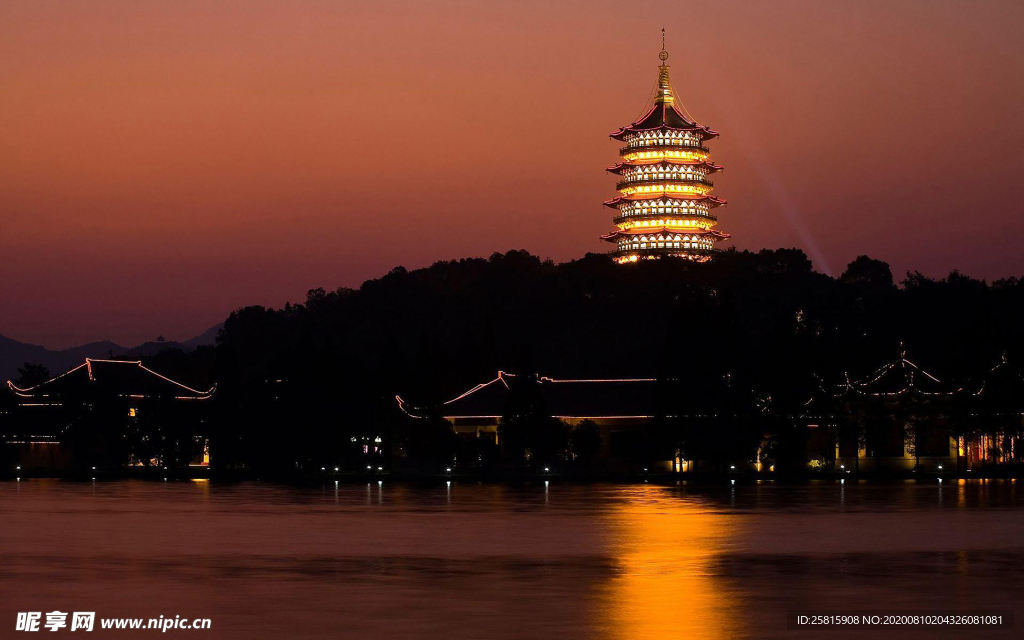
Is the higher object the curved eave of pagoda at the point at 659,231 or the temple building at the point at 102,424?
the curved eave of pagoda at the point at 659,231

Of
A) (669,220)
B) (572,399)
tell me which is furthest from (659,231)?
(572,399)

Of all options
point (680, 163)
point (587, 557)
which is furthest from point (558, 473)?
point (680, 163)

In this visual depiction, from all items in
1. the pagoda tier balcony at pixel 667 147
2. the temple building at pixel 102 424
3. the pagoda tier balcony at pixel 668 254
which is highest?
the pagoda tier balcony at pixel 667 147

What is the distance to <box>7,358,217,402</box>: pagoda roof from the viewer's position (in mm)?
74188

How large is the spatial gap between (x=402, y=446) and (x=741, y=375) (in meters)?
16.5

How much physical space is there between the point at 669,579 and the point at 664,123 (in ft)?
317

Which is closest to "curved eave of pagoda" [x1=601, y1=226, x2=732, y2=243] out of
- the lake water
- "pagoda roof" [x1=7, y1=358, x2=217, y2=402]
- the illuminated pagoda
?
the illuminated pagoda

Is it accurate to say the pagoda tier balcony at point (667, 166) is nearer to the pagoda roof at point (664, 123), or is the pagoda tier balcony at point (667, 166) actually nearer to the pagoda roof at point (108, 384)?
the pagoda roof at point (664, 123)

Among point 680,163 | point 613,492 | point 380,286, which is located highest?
point 680,163

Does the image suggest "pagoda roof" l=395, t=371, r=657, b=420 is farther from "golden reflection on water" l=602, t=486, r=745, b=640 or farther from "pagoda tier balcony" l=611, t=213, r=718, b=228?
"pagoda tier balcony" l=611, t=213, r=718, b=228

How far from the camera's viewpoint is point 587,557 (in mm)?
26844

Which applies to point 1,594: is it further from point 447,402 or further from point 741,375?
point 447,402

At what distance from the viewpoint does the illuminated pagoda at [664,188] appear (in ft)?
378

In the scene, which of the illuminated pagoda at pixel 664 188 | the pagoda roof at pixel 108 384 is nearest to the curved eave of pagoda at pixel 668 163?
the illuminated pagoda at pixel 664 188
